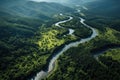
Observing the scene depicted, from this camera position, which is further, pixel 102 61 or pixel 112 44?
pixel 112 44

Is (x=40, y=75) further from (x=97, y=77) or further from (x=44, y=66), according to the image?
(x=97, y=77)

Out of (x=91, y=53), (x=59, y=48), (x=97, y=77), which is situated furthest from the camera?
(x=59, y=48)

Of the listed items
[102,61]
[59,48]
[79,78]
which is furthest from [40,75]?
[59,48]

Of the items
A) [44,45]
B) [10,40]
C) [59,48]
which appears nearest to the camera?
[59,48]

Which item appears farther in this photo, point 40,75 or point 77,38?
point 77,38

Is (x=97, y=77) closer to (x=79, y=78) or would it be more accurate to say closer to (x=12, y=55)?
(x=79, y=78)

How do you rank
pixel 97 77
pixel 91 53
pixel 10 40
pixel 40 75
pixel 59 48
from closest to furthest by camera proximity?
pixel 97 77 < pixel 40 75 < pixel 91 53 < pixel 59 48 < pixel 10 40

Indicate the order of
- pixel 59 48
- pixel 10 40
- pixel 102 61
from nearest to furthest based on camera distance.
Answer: pixel 102 61 < pixel 59 48 < pixel 10 40

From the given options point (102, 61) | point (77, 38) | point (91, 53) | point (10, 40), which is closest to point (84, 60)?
point (102, 61)
